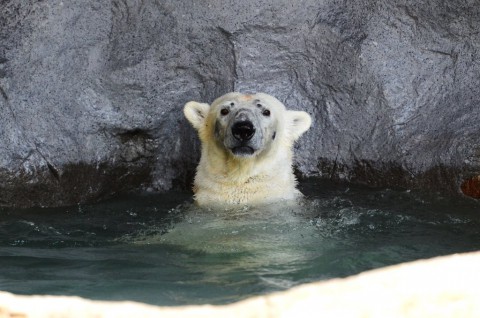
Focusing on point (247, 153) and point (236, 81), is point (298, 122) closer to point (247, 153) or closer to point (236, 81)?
point (247, 153)

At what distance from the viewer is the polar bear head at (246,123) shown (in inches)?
254

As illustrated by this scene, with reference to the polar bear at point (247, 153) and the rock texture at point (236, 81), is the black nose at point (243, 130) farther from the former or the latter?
the rock texture at point (236, 81)

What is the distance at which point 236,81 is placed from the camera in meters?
7.62

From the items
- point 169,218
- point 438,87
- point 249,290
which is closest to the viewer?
point 249,290

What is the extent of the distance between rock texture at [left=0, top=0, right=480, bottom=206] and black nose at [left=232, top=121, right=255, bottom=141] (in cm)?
124

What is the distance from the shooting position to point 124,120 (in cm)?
732

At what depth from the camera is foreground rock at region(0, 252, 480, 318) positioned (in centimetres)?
286

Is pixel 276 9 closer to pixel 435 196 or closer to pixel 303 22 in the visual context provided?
pixel 303 22

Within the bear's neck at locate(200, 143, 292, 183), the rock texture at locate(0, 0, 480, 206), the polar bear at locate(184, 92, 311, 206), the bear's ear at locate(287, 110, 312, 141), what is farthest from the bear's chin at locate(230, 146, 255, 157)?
the rock texture at locate(0, 0, 480, 206)

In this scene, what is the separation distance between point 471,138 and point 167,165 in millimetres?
2683

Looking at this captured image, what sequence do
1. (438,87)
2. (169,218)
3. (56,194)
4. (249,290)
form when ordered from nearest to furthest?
1. (249,290)
2. (169,218)
3. (56,194)
4. (438,87)

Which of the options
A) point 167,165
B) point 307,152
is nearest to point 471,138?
point 307,152

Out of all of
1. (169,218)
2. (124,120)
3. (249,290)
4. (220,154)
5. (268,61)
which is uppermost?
(268,61)

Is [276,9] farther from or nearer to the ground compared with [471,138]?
farther from the ground
